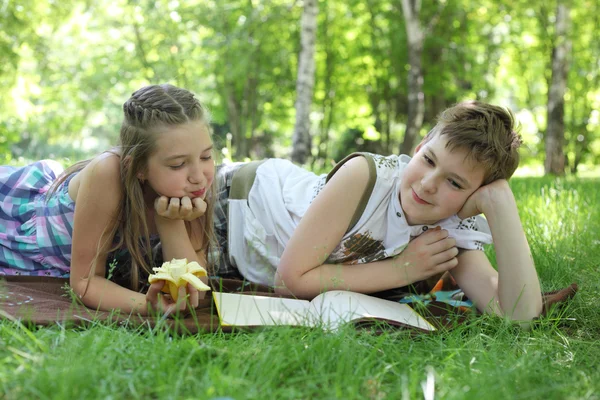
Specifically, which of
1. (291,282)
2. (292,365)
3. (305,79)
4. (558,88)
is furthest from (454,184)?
(558,88)

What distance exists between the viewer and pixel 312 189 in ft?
10.8

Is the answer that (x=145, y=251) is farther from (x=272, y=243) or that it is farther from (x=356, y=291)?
(x=356, y=291)

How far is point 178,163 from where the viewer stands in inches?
104

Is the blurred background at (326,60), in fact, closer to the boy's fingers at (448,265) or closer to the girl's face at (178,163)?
the girl's face at (178,163)

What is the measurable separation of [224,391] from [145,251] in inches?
61.0

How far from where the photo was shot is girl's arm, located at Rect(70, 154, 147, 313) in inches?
101

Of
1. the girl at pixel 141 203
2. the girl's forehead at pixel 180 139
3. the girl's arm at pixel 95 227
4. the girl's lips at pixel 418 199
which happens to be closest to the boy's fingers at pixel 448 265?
the girl's lips at pixel 418 199

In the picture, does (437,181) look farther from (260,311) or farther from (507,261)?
(260,311)

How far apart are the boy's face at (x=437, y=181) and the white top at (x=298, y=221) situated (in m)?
0.14

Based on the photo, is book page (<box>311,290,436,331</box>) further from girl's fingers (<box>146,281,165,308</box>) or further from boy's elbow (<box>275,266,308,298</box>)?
girl's fingers (<box>146,281,165,308</box>)

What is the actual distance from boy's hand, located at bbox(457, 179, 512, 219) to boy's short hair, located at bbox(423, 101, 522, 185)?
0.16 ft

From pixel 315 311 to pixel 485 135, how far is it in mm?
1131

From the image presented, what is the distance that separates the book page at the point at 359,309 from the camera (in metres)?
2.35

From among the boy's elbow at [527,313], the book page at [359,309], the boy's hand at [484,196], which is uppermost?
the boy's hand at [484,196]
